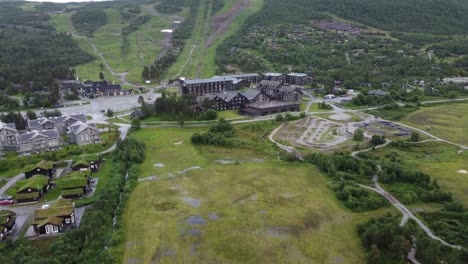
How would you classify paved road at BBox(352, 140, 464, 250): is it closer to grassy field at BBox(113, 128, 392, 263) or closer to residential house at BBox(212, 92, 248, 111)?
grassy field at BBox(113, 128, 392, 263)

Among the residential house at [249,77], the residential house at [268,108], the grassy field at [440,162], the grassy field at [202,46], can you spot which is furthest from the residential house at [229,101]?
the grassy field at [440,162]

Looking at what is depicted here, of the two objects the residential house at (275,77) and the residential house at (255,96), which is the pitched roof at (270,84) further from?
the residential house at (275,77)

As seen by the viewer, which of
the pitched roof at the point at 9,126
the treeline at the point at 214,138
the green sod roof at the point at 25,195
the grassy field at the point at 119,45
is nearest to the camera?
the green sod roof at the point at 25,195

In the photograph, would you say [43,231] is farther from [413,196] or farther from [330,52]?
[330,52]

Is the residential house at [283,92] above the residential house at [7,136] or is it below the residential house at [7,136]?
above

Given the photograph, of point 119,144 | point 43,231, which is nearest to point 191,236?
point 43,231

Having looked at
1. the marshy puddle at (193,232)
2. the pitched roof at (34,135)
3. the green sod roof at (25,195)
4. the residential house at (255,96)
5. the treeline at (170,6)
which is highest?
the treeline at (170,6)

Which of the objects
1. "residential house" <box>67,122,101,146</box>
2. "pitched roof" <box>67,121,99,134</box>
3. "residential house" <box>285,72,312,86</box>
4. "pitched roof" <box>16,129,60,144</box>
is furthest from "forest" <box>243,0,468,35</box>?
"pitched roof" <box>16,129,60,144</box>
